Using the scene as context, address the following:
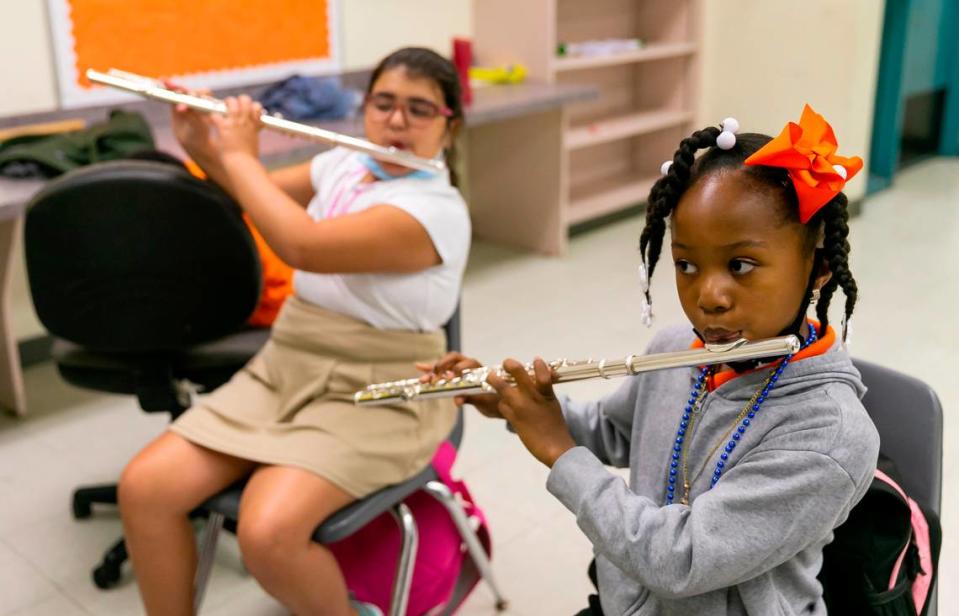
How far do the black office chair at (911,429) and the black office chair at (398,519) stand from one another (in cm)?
67

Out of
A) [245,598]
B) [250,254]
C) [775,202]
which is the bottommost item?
[245,598]

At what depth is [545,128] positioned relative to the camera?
380 centimetres

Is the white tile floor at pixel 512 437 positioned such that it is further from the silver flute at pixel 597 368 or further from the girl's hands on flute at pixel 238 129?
the girl's hands on flute at pixel 238 129

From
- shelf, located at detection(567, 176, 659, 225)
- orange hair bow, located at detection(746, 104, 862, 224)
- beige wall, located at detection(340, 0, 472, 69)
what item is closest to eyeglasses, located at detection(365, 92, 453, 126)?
orange hair bow, located at detection(746, 104, 862, 224)

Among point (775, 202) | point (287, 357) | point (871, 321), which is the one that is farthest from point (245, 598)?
point (871, 321)

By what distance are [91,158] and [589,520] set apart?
1770mm

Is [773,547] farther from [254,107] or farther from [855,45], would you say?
[855,45]

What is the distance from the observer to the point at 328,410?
4.84ft

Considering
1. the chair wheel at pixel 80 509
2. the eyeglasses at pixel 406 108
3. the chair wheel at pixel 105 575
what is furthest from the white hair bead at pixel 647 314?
the chair wheel at pixel 80 509

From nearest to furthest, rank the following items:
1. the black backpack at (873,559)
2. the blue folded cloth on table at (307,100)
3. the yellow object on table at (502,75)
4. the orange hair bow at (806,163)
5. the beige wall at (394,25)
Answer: the orange hair bow at (806,163)
the black backpack at (873,559)
the blue folded cloth on table at (307,100)
the beige wall at (394,25)
the yellow object on table at (502,75)

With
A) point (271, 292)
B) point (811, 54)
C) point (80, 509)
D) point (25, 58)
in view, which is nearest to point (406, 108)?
point (271, 292)

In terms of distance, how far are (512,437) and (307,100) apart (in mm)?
1264

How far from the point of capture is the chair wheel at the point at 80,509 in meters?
2.08

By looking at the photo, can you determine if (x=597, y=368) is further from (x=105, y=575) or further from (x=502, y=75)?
(x=502, y=75)
